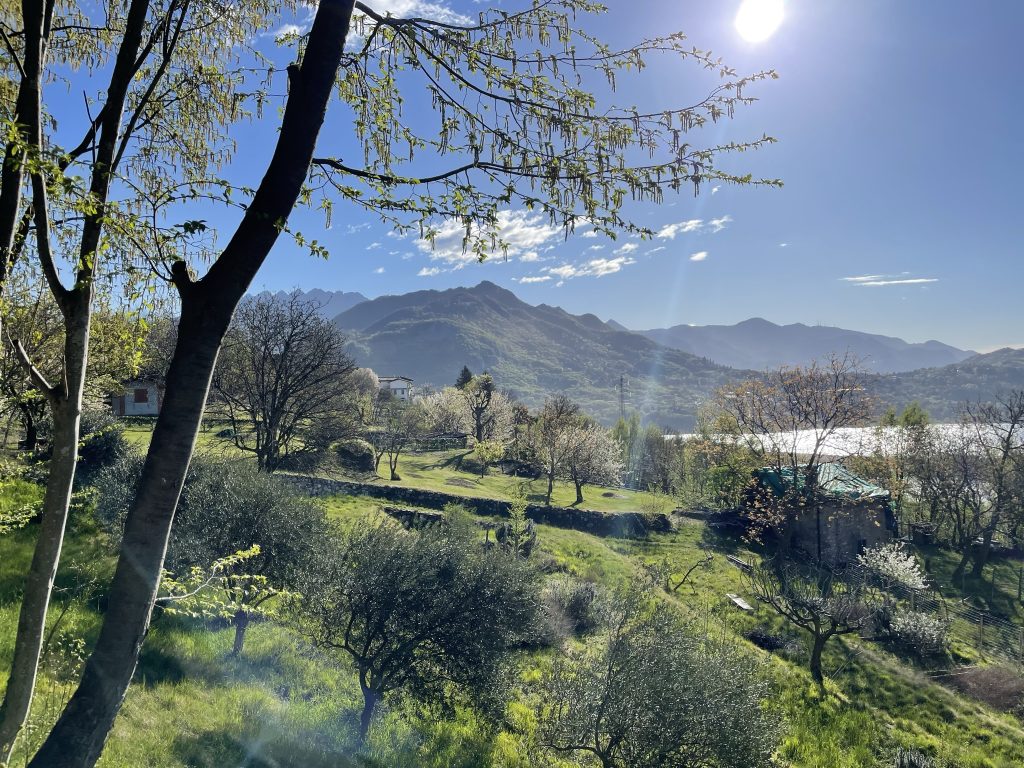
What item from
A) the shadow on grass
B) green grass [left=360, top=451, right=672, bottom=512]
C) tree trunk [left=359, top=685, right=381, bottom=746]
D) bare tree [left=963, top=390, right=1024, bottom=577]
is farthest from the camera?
green grass [left=360, top=451, right=672, bottom=512]

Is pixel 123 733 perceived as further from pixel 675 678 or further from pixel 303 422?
pixel 303 422

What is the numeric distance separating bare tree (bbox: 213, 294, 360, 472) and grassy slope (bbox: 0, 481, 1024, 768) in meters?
8.76

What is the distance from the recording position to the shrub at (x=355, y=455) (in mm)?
38344

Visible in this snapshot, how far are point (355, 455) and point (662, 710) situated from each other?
107ft

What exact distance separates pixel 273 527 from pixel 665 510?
36570 mm

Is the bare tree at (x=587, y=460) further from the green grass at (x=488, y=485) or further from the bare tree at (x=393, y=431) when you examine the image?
the bare tree at (x=393, y=431)

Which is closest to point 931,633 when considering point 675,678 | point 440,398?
point 675,678

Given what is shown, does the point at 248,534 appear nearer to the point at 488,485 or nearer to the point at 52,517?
the point at 52,517

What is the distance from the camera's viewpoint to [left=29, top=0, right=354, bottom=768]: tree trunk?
3.02 metres

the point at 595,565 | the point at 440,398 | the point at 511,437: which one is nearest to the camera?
the point at 595,565

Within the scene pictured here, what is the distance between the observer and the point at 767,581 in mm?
26938

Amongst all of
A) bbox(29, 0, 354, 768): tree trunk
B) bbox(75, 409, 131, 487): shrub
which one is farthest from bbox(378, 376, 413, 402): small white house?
bbox(29, 0, 354, 768): tree trunk

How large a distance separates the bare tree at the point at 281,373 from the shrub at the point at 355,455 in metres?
11.9

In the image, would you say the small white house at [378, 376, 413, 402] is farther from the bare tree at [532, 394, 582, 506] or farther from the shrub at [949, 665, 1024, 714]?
the shrub at [949, 665, 1024, 714]
